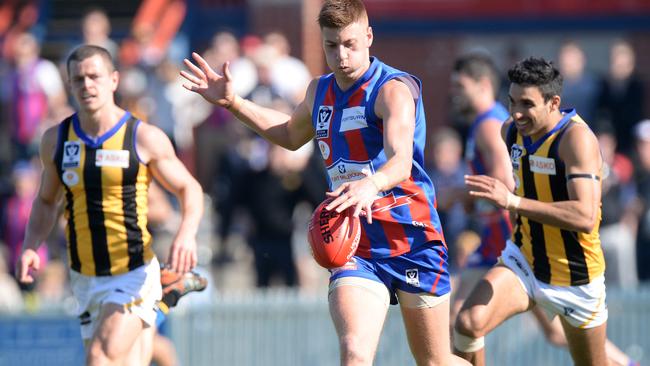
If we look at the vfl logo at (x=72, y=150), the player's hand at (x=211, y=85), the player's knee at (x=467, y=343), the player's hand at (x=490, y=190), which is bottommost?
the player's knee at (x=467, y=343)

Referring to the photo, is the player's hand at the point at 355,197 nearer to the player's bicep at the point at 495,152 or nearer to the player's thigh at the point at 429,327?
the player's thigh at the point at 429,327

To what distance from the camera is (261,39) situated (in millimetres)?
16266

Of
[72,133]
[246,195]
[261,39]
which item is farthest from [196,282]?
[261,39]

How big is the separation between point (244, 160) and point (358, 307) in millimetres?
7258

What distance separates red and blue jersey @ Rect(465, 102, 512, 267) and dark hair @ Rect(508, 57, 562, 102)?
129cm

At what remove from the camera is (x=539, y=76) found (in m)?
7.57

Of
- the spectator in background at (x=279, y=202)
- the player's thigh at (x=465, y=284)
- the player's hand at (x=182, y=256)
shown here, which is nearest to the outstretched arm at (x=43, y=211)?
the player's hand at (x=182, y=256)

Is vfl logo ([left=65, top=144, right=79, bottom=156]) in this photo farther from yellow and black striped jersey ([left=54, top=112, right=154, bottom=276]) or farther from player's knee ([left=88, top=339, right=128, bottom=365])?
player's knee ([left=88, top=339, right=128, bottom=365])

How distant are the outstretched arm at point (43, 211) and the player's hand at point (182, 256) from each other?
3.26 feet

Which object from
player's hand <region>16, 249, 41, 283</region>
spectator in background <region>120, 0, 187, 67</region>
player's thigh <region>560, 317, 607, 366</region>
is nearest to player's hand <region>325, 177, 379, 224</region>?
player's thigh <region>560, 317, 607, 366</region>

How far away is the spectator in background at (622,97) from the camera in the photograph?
47.0 ft

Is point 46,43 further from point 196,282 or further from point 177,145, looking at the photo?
point 196,282

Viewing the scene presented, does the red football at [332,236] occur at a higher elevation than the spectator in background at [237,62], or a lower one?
lower

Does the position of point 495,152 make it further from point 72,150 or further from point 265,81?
point 265,81
